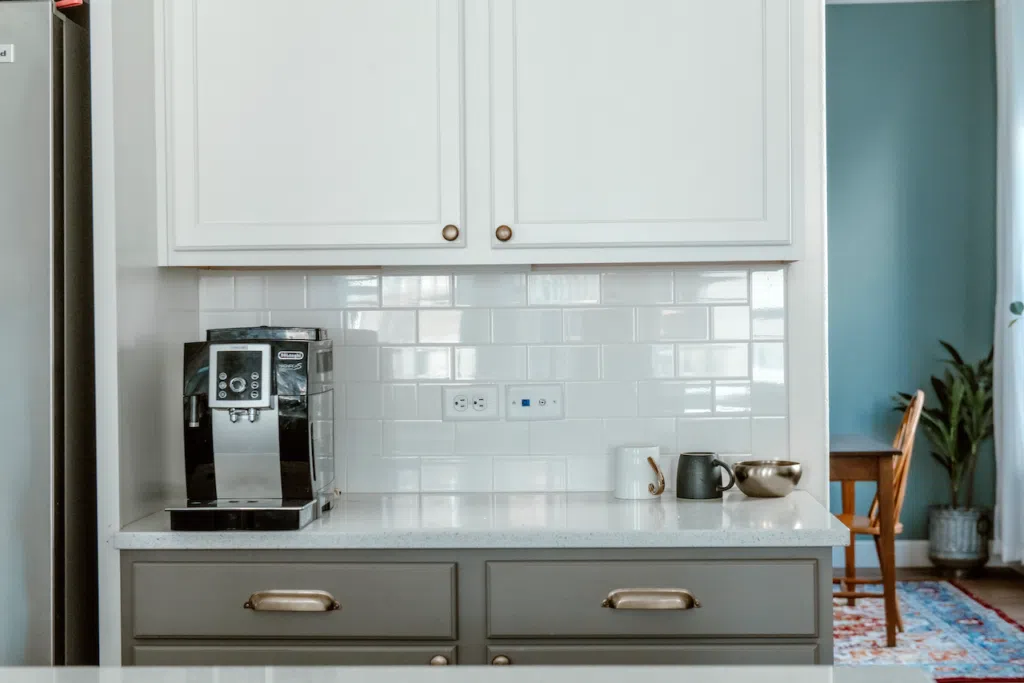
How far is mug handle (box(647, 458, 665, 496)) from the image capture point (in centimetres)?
225

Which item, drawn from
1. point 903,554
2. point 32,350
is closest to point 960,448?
point 903,554

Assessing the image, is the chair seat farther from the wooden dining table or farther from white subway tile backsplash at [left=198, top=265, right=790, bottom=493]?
white subway tile backsplash at [left=198, top=265, right=790, bottom=493]

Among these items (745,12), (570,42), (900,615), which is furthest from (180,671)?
(900,615)

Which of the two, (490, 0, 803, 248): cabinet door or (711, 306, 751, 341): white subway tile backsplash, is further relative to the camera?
(711, 306, 751, 341): white subway tile backsplash

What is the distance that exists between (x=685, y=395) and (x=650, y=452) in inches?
8.7

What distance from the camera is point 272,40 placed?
2.15 m

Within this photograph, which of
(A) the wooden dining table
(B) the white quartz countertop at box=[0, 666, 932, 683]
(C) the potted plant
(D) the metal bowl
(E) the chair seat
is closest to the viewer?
(B) the white quartz countertop at box=[0, 666, 932, 683]

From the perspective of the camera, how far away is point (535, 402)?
2422 millimetres

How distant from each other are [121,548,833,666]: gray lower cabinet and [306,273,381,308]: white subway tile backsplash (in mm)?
714

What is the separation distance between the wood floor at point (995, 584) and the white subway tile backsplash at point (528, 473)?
2.86 m

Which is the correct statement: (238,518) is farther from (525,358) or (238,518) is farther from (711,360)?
(711,360)

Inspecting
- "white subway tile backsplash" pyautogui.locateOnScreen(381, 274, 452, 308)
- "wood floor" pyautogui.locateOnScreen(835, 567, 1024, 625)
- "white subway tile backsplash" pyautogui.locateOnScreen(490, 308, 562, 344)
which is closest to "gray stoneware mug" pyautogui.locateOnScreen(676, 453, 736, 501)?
Answer: "white subway tile backsplash" pyautogui.locateOnScreen(490, 308, 562, 344)

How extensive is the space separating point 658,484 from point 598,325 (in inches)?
16.7

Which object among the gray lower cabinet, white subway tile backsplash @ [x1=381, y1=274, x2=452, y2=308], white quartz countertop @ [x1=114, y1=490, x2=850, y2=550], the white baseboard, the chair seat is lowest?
the white baseboard
